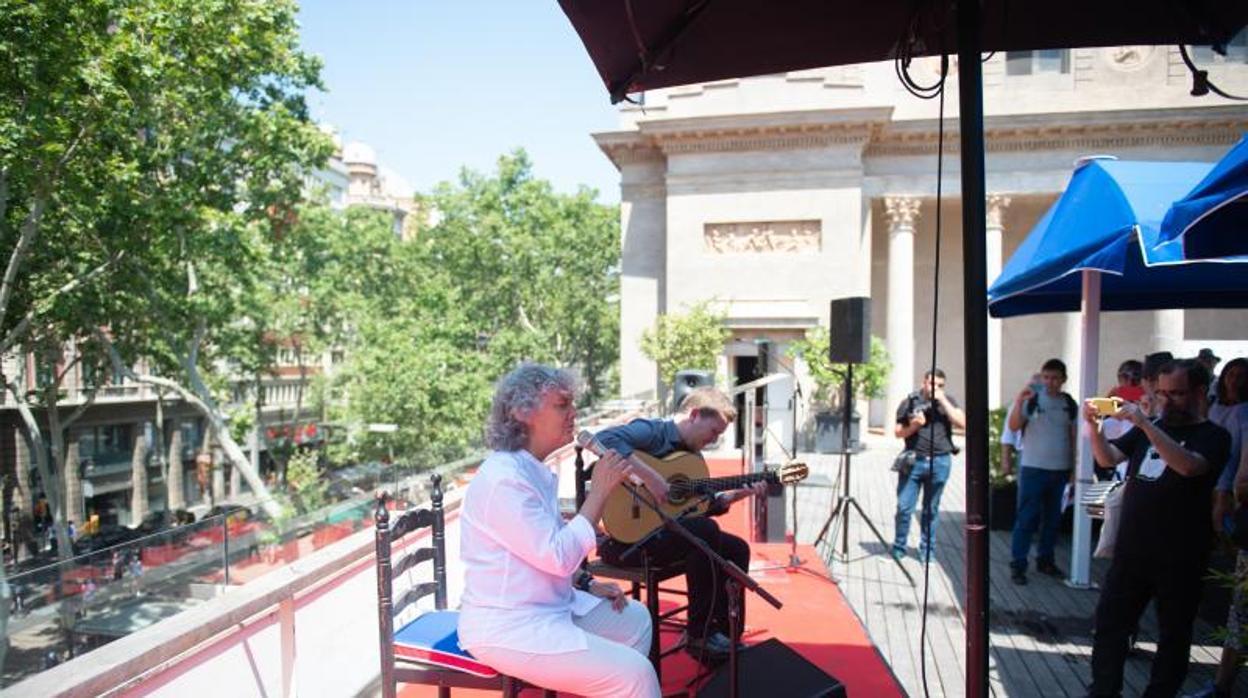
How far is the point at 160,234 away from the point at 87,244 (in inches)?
92.3

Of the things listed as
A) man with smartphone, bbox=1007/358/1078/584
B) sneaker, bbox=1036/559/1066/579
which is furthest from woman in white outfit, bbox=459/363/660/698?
sneaker, bbox=1036/559/1066/579

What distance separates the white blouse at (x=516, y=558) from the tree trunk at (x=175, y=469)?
3869cm

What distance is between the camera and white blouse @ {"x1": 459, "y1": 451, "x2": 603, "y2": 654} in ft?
8.72

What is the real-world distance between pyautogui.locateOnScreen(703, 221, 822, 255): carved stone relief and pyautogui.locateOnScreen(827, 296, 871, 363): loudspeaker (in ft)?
52.7

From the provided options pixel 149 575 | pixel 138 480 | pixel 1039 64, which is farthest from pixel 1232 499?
pixel 138 480

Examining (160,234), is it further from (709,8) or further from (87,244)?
(709,8)

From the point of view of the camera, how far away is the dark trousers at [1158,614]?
3852mm

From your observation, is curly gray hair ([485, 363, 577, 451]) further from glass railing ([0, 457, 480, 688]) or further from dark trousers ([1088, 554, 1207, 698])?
dark trousers ([1088, 554, 1207, 698])

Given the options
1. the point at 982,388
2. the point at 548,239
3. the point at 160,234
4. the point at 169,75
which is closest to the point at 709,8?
the point at 982,388

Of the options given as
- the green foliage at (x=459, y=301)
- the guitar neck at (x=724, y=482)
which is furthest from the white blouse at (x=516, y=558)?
the green foliage at (x=459, y=301)

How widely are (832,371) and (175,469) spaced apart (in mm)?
33031

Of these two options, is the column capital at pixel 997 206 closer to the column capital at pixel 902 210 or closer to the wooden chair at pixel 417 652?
the column capital at pixel 902 210

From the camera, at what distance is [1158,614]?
3979 mm

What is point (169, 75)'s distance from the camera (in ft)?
49.4
